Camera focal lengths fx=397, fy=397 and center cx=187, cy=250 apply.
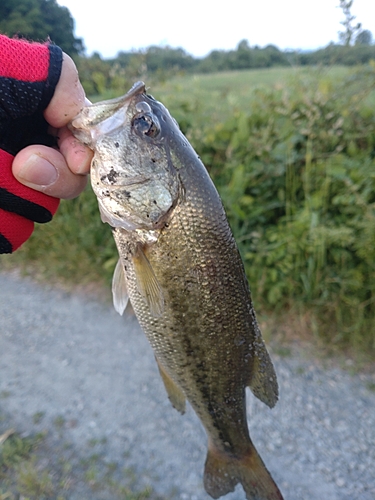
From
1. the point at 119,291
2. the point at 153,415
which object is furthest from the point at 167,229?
the point at 153,415

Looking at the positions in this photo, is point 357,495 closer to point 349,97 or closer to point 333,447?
point 333,447

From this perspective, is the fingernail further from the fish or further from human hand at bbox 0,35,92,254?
the fish

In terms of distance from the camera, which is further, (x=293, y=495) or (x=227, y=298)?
(x=293, y=495)

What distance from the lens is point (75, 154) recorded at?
1.62 metres

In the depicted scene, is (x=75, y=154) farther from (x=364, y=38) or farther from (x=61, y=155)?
(x=364, y=38)

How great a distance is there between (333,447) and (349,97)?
338 centimetres

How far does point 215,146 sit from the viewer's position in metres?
4.71

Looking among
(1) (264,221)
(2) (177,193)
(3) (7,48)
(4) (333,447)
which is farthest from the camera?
(1) (264,221)

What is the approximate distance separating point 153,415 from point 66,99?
2.58 m

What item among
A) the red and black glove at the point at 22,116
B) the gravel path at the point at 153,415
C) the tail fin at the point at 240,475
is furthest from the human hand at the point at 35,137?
the gravel path at the point at 153,415

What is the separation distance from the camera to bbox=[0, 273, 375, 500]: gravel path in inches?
108

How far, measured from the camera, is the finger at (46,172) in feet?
5.02

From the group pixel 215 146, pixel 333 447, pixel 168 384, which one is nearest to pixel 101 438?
pixel 168 384

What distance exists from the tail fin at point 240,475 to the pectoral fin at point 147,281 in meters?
0.98
